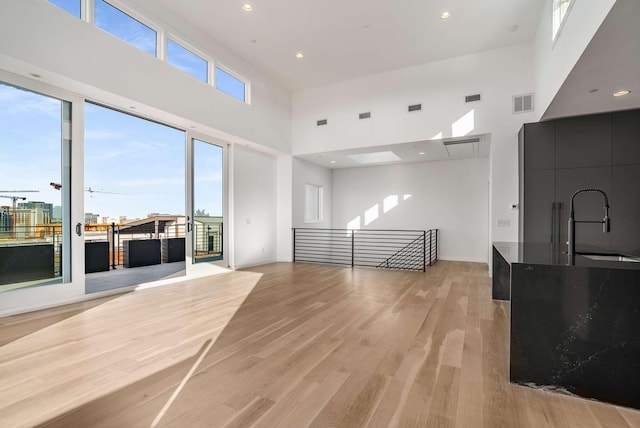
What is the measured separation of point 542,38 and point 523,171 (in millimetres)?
2065

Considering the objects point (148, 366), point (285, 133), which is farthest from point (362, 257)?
point (148, 366)

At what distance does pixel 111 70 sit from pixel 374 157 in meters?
6.28

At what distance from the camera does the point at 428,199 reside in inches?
349

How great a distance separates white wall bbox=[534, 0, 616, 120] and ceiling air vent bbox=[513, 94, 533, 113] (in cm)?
28

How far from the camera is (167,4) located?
187 inches

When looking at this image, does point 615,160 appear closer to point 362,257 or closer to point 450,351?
point 450,351

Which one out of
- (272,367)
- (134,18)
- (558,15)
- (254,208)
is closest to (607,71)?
(558,15)

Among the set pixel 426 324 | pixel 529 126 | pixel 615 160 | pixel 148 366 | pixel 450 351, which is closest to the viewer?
pixel 148 366

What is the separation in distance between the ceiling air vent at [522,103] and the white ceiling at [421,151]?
67 centimetres

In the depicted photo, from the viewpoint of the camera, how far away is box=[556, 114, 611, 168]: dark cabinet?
4.54 m

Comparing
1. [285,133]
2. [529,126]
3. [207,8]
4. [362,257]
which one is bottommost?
[362,257]

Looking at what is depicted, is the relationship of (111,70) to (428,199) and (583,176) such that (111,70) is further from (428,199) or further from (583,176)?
(428,199)

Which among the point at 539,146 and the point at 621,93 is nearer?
the point at 621,93

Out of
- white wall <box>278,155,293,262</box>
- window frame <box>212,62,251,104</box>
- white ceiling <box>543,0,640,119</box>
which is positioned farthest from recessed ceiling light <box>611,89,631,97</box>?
white wall <box>278,155,293,262</box>
